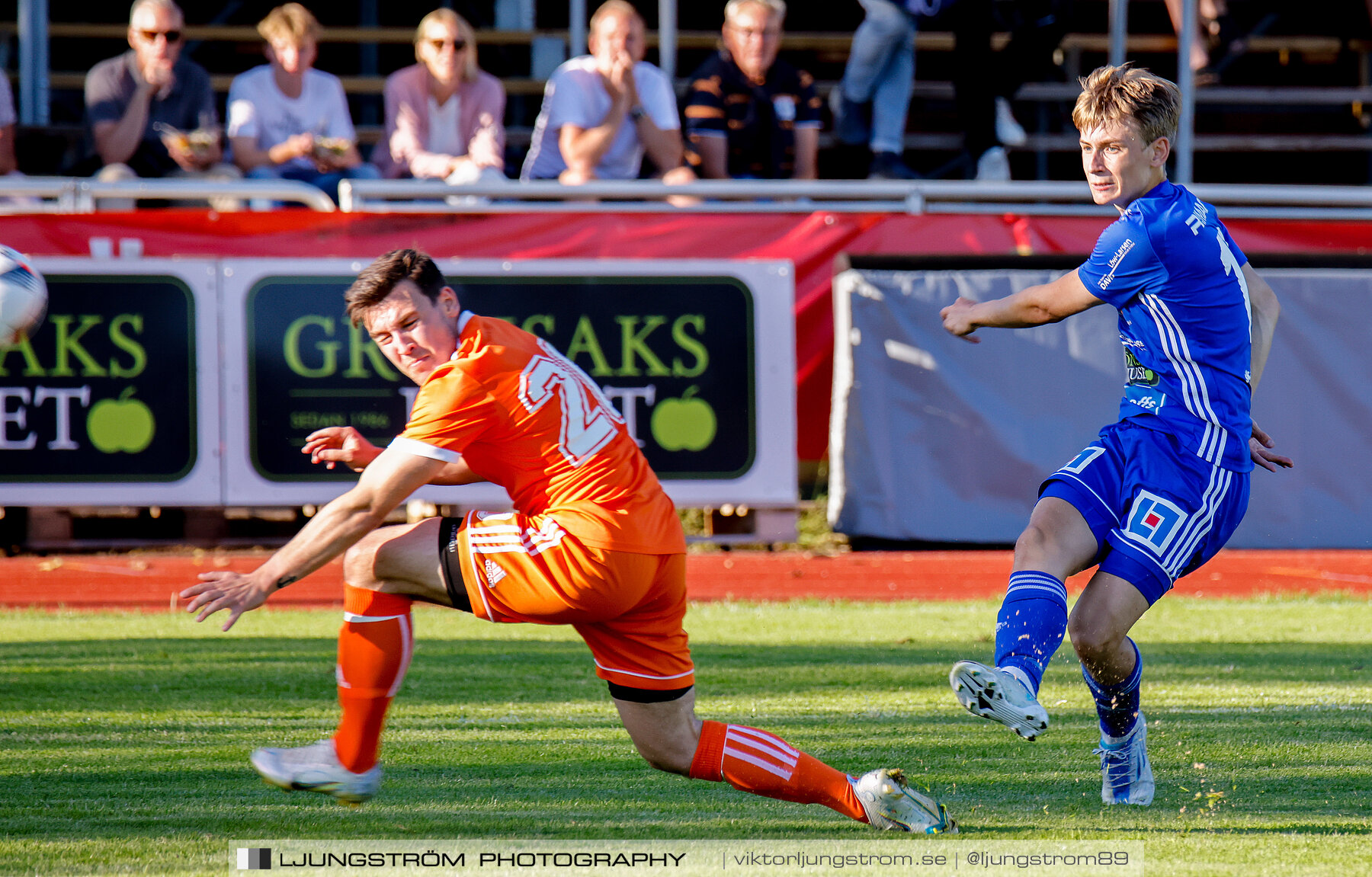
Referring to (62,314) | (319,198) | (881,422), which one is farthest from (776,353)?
(62,314)

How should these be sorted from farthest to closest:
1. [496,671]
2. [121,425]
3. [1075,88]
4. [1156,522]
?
[1075,88] → [121,425] → [496,671] → [1156,522]

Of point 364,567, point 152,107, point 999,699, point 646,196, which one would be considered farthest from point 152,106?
point 999,699

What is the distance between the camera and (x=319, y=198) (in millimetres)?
10484

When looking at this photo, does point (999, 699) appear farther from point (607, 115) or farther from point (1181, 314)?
point (607, 115)

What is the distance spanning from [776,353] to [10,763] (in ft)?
20.0

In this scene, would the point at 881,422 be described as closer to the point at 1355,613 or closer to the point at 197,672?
the point at 1355,613

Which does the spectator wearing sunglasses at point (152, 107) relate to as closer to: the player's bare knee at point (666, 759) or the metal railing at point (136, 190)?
the metal railing at point (136, 190)

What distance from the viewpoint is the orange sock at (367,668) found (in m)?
4.17

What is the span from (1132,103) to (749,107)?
7615 millimetres

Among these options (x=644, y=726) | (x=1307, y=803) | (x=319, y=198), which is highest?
(x=319, y=198)

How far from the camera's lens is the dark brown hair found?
13.7 ft

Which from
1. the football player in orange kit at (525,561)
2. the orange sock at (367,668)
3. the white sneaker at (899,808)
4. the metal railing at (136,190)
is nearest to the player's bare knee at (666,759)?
the football player in orange kit at (525,561)

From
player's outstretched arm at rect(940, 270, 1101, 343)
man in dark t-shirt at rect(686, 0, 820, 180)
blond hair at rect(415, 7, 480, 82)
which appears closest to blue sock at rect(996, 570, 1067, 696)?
player's outstretched arm at rect(940, 270, 1101, 343)

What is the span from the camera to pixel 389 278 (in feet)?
13.7
